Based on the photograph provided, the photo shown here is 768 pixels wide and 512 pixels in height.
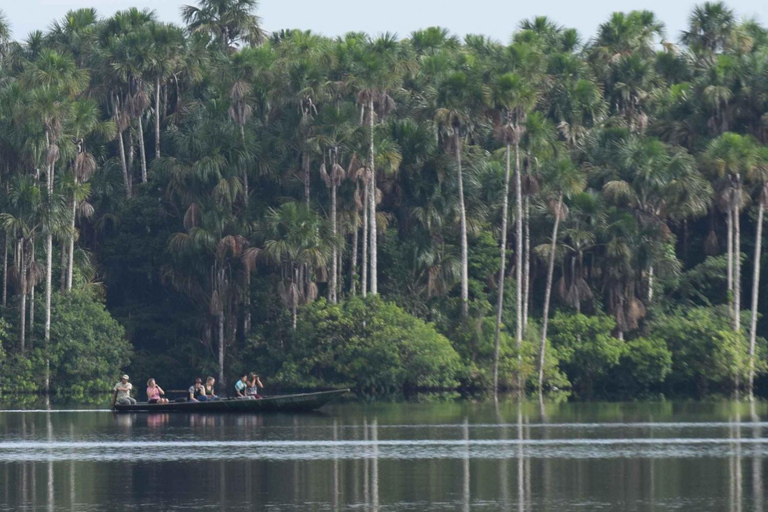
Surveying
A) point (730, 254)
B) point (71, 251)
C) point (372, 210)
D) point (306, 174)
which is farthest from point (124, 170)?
point (730, 254)

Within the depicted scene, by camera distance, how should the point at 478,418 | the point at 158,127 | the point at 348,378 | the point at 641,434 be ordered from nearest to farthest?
the point at 641,434, the point at 478,418, the point at 348,378, the point at 158,127

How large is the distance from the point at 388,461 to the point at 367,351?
32925mm

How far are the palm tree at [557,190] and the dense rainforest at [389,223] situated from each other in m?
0.13

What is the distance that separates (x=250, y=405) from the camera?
55.4m

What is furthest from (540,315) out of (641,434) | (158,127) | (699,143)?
(641,434)

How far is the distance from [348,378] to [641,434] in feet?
88.2

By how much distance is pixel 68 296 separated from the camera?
75.2 metres

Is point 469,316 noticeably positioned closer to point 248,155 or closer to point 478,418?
point 248,155

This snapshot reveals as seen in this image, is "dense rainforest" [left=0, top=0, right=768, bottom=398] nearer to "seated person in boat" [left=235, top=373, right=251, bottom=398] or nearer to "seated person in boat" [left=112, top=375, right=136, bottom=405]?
"seated person in boat" [left=235, top=373, right=251, bottom=398]

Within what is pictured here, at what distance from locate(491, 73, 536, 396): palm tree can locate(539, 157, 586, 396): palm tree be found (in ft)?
4.19

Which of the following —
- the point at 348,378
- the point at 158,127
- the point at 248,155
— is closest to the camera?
the point at 348,378

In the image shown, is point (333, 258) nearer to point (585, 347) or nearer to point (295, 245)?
point (295, 245)

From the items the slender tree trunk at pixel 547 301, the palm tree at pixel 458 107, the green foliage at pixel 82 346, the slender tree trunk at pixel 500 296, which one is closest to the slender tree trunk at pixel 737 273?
the slender tree trunk at pixel 547 301

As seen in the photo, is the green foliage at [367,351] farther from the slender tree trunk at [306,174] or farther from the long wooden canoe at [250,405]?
the long wooden canoe at [250,405]
